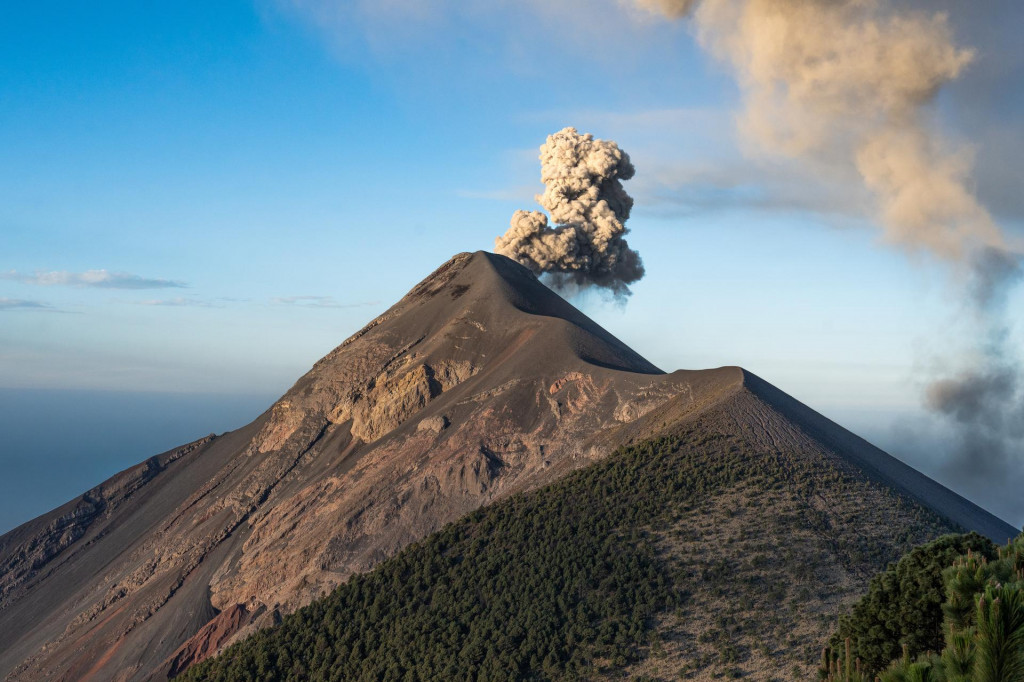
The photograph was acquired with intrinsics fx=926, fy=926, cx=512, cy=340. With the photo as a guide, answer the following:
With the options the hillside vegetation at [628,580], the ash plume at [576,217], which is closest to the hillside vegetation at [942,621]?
the hillside vegetation at [628,580]

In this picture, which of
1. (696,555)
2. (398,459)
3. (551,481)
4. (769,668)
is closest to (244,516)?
(398,459)

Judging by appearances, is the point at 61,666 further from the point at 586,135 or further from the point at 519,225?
the point at 586,135

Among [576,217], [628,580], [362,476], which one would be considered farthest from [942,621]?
[576,217]

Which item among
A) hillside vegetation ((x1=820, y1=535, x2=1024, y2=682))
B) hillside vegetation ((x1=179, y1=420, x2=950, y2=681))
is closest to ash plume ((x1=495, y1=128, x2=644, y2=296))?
hillside vegetation ((x1=179, y1=420, x2=950, y2=681))

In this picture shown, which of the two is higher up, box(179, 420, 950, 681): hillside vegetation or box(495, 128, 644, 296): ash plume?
box(495, 128, 644, 296): ash plume

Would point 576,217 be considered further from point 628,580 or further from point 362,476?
point 628,580

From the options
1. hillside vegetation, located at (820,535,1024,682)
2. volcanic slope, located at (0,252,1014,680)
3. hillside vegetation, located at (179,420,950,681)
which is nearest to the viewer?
hillside vegetation, located at (820,535,1024,682)

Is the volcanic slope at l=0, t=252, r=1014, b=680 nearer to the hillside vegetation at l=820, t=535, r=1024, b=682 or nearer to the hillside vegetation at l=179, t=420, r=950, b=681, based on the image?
the hillside vegetation at l=179, t=420, r=950, b=681
